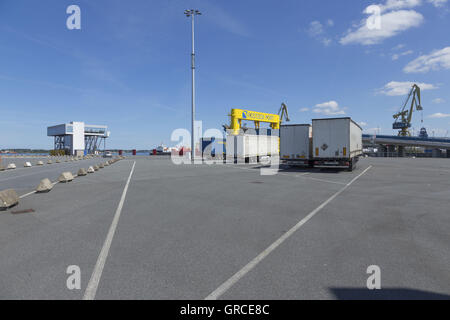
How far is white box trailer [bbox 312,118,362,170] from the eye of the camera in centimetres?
1944

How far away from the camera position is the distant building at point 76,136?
82.3m

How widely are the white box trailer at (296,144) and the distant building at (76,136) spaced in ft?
231

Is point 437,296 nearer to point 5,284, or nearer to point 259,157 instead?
point 5,284

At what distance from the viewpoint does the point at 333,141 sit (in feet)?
64.7

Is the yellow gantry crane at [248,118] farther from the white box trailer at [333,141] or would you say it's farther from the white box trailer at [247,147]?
the white box trailer at [333,141]

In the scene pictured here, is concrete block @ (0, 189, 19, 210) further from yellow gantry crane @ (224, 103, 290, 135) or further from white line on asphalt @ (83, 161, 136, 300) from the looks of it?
yellow gantry crane @ (224, 103, 290, 135)

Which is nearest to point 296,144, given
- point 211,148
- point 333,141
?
point 333,141

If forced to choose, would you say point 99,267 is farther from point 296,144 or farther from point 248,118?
point 248,118

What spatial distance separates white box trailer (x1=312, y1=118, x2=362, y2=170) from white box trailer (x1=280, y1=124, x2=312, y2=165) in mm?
1386

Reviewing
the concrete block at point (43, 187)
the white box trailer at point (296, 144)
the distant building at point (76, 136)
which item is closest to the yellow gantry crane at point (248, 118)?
the white box trailer at point (296, 144)

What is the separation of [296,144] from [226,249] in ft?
61.4

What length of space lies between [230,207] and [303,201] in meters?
2.63

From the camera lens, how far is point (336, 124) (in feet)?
64.4
